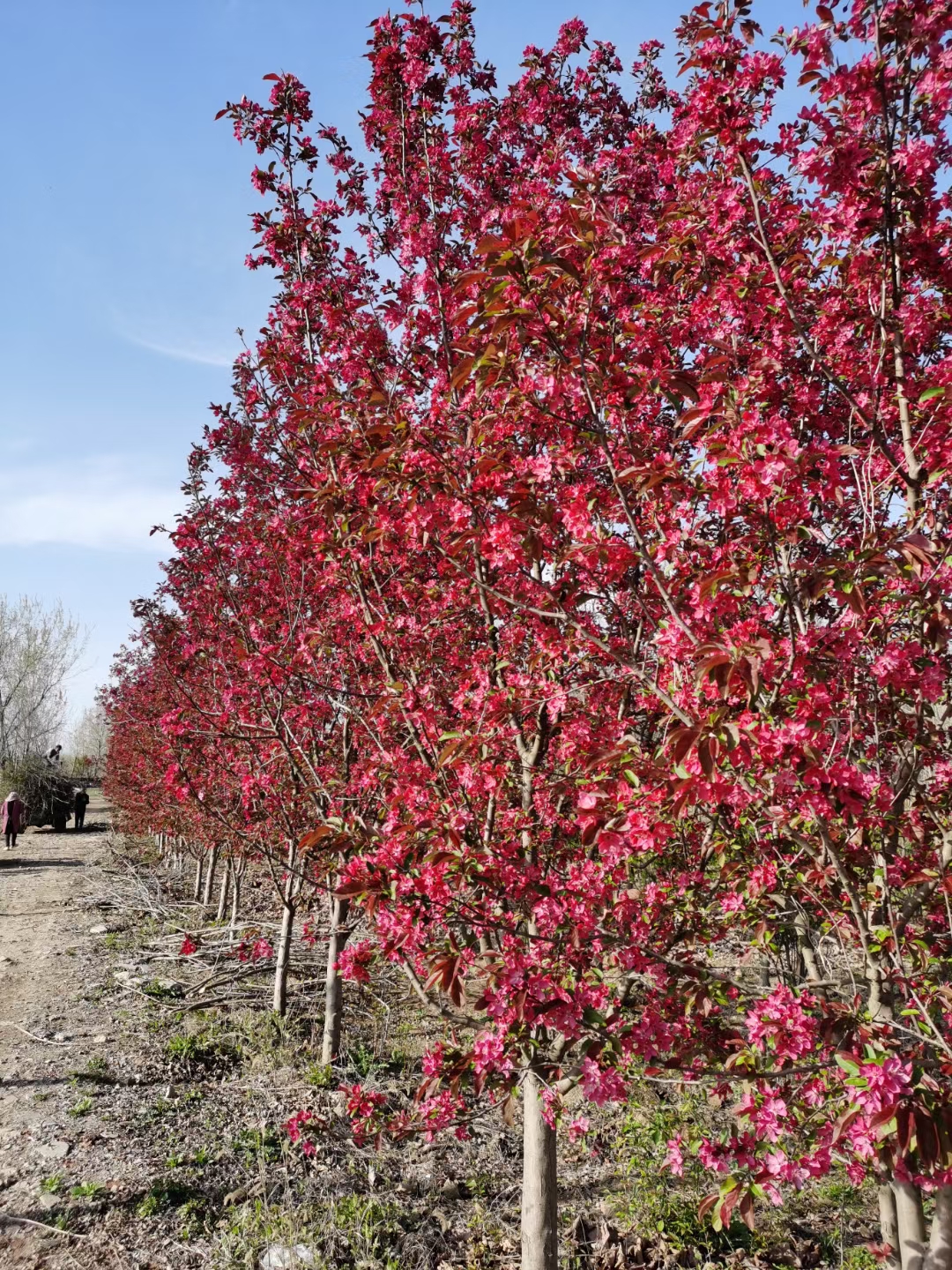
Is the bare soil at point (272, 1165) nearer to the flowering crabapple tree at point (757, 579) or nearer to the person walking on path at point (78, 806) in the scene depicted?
the flowering crabapple tree at point (757, 579)

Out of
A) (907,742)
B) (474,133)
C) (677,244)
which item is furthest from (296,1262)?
(474,133)

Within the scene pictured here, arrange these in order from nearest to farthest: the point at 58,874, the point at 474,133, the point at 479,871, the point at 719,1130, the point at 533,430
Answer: the point at 479,871, the point at 533,430, the point at 474,133, the point at 719,1130, the point at 58,874

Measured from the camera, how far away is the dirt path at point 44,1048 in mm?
3813

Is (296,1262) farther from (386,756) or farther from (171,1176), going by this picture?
(386,756)

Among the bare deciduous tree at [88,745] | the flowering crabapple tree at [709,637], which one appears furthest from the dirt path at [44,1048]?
the bare deciduous tree at [88,745]

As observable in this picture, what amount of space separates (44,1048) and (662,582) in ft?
20.2

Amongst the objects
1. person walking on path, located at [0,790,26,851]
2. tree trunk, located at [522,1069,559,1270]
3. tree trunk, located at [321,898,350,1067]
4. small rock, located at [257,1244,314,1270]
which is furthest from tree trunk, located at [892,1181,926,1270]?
person walking on path, located at [0,790,26,851]

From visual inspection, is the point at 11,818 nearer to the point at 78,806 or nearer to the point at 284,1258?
the point at 78,806

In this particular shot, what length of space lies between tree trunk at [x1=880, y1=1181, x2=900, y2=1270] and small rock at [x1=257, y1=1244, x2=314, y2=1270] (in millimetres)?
2416

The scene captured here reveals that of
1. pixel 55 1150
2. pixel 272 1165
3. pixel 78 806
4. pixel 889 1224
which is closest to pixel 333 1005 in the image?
pixel 272 1165

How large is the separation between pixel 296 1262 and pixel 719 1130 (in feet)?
8.93

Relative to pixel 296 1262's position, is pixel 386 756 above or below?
above

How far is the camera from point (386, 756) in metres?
3.23

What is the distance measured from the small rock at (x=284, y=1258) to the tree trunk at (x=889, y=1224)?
2.42 m
